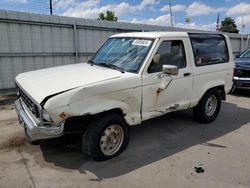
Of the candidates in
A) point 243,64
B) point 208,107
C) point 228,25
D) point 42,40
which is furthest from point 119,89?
point 228,25

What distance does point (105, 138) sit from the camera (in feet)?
12.2

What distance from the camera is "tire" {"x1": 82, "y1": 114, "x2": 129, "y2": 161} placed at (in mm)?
3516

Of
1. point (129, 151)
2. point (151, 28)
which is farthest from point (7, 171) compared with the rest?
point (151, 28)

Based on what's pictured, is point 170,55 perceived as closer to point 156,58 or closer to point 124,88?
point 156,58

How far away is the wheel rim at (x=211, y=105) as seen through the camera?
18.1ft

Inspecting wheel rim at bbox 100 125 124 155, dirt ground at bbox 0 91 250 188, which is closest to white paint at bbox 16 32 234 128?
wheel rim at bbox 100 125 124 155

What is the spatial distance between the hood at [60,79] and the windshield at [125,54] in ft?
0.74

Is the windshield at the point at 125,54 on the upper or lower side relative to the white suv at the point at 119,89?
upper

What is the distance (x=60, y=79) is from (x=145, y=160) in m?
1.81

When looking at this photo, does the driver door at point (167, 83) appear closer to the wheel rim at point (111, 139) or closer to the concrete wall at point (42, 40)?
the wheel rim at point (111, 139)

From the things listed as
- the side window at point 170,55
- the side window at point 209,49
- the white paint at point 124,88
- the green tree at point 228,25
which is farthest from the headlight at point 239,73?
the green tree at point 228,25

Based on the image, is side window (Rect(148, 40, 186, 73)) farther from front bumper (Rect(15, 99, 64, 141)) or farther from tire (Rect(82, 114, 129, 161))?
front bumper (Rect(15, 99, 64, 141))

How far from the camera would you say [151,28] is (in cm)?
1174

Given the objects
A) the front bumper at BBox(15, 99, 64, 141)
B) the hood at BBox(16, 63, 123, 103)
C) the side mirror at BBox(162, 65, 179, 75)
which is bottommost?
the front bumper at BBox(15, 99, 64, 141)
